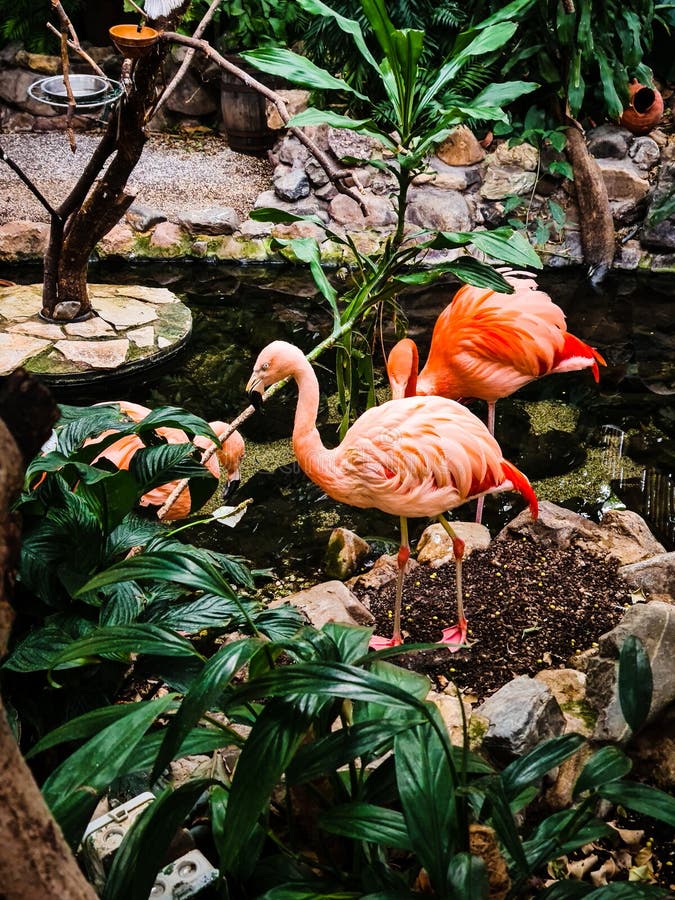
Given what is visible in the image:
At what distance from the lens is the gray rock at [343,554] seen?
366cm

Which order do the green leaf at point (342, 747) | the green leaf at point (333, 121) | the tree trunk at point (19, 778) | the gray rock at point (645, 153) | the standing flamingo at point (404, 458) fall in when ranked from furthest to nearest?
the gray rock at point (645, 153) → the standing flamingo at point (404, 458) → the green leaf at point (333, 121) → the green leaf at point (342, 747) → the tree trunk at point (19, 778)

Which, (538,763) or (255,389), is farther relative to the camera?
(255,389)

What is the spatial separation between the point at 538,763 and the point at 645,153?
629 cm

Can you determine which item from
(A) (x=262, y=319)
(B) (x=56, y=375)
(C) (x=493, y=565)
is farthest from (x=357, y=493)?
(A) (x=262, y=319)

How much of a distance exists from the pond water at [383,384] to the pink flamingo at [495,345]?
21.0 inches

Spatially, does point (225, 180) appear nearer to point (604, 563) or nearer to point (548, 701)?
point (604, 563)

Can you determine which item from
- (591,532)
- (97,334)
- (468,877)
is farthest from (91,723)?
(97,334)

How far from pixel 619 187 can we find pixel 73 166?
166 inches

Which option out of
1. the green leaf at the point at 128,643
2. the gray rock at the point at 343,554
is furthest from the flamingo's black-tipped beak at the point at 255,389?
the green leaf at the point at 128,643

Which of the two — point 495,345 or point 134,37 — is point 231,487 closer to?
point 495,345

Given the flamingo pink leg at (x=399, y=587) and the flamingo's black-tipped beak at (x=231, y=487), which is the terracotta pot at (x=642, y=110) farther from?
the flamingo pink leg at (x=399, y=587)

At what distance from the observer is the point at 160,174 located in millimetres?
7488

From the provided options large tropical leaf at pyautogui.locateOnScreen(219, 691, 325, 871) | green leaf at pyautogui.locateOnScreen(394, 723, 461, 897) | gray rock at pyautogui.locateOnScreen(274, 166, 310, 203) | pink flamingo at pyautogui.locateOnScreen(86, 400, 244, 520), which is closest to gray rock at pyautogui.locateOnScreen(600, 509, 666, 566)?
pink flamingo at pyautogui.locateOnScreen(86, 400, 244, 520)

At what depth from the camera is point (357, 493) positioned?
9.70ft
